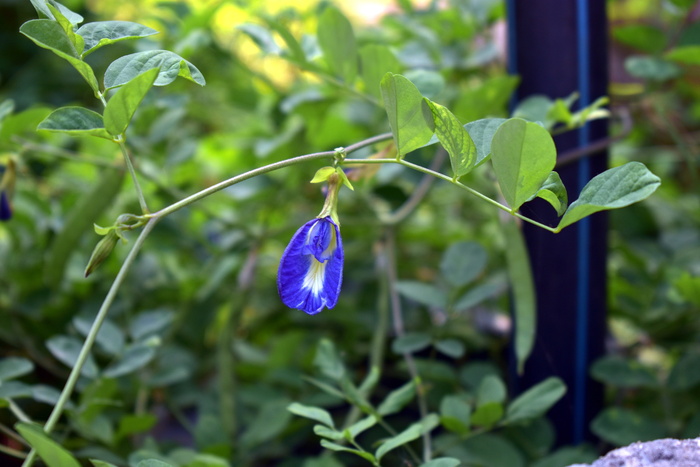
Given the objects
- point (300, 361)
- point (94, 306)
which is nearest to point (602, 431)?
point (300, 361)

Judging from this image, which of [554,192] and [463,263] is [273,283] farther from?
[554,192]

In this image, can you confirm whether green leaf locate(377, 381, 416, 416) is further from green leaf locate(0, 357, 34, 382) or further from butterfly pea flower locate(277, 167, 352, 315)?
green leaf locate(0, 357, 34, 382)

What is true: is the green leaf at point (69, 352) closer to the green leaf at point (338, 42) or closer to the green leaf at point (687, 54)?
the green leaf at point (338, 42)

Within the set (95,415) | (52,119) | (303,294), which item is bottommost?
(95,415)

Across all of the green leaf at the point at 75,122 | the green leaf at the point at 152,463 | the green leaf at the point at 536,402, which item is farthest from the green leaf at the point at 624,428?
the green leaf at the point at 75,122

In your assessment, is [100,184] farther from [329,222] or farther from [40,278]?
[329,222]

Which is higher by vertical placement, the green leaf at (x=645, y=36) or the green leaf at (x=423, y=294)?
the green leaf at (x=645, y=36)
